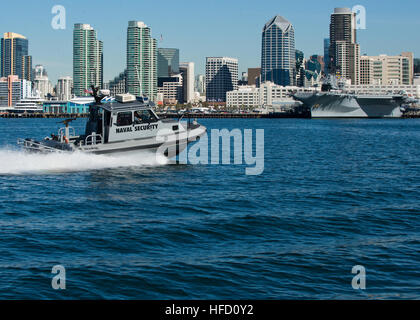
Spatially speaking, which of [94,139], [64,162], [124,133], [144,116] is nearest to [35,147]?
[64,162]

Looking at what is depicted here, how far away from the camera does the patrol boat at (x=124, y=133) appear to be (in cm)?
2833

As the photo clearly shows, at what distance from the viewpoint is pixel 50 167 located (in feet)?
95.1

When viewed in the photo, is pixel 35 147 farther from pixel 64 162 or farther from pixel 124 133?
pixel 124 133

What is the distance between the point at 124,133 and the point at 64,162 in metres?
3.57

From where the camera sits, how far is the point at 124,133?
28453 mm

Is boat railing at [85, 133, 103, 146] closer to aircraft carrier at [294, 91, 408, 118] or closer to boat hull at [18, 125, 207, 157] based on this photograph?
boat hull at [18, 125, 207, 157]

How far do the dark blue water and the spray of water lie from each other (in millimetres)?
70

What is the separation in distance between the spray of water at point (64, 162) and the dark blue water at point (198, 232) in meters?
0.07

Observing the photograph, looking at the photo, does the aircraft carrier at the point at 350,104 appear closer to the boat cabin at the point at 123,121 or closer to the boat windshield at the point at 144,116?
the boat windshield at the point at 144,116

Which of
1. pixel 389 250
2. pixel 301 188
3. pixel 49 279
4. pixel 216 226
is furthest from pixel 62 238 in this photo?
pixel 301 188

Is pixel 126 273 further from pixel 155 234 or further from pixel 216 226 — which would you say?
pixel 216 226

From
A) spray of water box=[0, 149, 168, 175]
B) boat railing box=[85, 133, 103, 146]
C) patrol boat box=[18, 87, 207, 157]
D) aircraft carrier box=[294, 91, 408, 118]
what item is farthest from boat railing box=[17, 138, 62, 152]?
aircraft carrier box=[294, 91, 408, 118]

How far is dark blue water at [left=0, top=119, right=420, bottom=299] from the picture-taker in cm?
1140

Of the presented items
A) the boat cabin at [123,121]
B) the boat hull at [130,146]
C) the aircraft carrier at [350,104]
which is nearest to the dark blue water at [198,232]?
the boat hull at [130,146]
